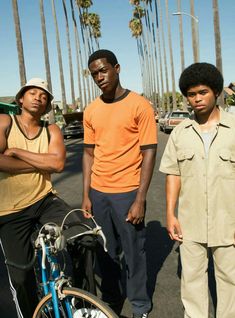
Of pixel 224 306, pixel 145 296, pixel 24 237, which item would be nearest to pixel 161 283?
pixel 145 296

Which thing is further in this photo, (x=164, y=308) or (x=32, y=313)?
(x=164, y=308)

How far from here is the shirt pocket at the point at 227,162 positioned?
265 centimetres

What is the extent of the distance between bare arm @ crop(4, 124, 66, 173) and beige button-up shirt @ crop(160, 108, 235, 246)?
873mm

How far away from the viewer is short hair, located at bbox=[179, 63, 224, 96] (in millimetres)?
2627

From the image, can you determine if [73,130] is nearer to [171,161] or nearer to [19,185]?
[19,185]

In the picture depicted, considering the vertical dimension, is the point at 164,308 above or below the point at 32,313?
below

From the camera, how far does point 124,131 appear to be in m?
3.24

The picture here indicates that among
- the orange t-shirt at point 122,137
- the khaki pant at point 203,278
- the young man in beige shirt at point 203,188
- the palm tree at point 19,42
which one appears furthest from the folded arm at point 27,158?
the palm tree at point 19,42

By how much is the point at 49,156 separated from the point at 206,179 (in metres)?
1.20

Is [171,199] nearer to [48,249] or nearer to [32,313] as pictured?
[48,249]

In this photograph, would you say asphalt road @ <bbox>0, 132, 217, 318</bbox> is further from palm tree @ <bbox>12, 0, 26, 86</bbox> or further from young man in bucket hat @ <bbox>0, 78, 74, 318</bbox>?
palm tree @ <bbox>12, 0, 26, 86</bbox>

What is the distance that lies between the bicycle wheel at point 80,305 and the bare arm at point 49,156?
3.15ft

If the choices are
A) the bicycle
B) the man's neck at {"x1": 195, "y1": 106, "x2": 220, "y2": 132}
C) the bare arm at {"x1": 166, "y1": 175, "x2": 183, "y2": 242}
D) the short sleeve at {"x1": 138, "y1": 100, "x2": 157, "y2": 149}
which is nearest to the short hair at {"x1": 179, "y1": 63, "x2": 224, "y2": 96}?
the man's neck at {"x1": 195, "y1": 106, "x2": 220, "y2": 132}

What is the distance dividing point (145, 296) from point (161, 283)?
84cm
